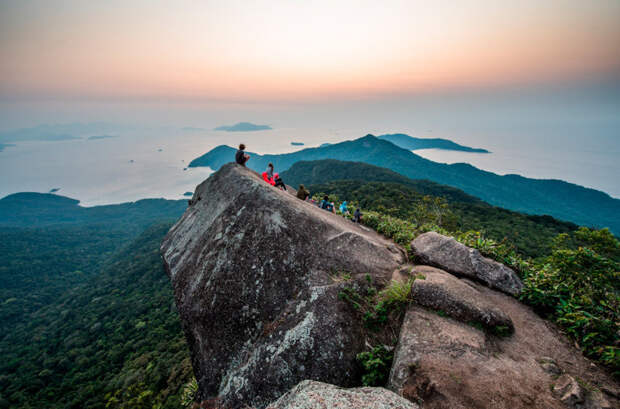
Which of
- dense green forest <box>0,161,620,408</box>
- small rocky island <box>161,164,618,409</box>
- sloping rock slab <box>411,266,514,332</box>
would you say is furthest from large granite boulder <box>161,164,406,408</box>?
dense green forest <box>0,161,620,408</box>


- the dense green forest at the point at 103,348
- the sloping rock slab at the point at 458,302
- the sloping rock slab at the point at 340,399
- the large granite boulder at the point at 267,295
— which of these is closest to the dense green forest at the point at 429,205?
the sloping rock slab at the point at 458,302

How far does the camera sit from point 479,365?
5062 millimetres

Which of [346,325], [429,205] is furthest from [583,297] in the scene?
[429,205]

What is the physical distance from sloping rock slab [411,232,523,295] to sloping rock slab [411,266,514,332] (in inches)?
63.6

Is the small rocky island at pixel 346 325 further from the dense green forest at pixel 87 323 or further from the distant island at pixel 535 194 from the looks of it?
the distant island at pixel 535 194

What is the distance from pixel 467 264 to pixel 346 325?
18.6 ft

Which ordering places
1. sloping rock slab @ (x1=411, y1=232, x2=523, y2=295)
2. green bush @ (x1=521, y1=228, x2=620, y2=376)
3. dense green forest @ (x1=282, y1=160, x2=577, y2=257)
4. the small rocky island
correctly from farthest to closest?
dense green forest @ (x1=282, y1=160, x2=577, y2=257)
sloping rock slab @ (x1=411, y1=232, x2=523, y2=295)
green bush @ (x1=521, y1=228, x2=620, y2=376)
the small rocky island

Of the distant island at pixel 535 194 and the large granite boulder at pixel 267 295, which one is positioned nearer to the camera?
the large granite boulder at pixel 267 295

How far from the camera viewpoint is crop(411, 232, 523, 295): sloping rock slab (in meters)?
8.34

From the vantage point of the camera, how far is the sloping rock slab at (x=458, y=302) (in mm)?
6398

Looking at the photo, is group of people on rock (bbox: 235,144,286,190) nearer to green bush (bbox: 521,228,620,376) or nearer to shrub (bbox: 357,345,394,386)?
shrub (bbox: 357,345,394,386)

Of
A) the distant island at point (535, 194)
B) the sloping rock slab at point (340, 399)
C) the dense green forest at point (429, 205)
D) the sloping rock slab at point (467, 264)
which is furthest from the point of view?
the distant island at point (535, 194)

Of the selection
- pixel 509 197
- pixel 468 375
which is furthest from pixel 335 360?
pixel 509 197

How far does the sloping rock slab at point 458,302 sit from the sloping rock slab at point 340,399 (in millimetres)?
3274
